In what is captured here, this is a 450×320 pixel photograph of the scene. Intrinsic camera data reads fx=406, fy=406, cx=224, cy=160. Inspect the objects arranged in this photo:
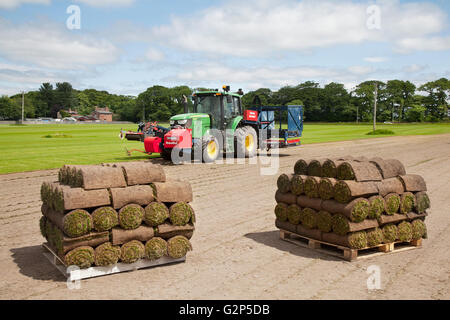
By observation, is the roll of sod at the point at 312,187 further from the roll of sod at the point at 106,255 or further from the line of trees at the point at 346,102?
the line of trees at the point at 346,102

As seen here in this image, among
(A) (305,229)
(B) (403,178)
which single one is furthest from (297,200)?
(B) (403,178)

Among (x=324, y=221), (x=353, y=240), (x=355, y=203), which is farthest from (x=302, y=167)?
(x=353, y=240)

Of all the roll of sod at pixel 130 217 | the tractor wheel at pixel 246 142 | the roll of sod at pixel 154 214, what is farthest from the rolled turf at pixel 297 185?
the tractor wheel at pixel 246 142

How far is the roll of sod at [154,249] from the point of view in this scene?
574cm

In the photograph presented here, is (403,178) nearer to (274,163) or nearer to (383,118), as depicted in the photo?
(274,163)

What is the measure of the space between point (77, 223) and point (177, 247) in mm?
1453

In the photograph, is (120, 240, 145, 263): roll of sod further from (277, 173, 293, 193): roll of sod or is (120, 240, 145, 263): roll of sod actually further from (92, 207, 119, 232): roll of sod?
(277, 173, 293, 193): roll of sod

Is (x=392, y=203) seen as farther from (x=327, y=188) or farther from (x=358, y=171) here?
(x=327, y=188)

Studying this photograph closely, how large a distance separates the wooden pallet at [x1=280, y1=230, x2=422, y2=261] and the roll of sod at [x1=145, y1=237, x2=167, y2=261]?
248 cm

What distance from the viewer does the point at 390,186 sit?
6.58 m

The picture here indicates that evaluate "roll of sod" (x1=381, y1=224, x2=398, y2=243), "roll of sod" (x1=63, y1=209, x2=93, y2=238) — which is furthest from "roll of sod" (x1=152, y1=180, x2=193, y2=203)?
"roll of sod" (x1=381, y1=224, x2=398, y2=243)

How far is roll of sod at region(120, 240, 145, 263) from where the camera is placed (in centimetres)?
559

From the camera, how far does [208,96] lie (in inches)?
734

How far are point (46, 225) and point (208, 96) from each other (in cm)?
1316
